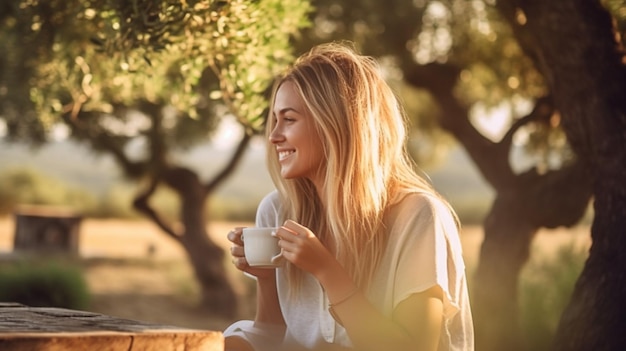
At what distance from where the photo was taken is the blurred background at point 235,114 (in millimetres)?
6281

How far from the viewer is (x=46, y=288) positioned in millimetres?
13617

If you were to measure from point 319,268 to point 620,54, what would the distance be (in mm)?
3660

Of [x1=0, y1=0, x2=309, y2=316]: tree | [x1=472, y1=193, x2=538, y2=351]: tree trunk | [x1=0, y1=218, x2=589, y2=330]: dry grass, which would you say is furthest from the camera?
[x1=0, y1=218, x2=589, y2=330]: dry grass

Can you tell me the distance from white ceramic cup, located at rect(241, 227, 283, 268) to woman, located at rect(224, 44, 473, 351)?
0.22 feet

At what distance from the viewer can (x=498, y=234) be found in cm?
940

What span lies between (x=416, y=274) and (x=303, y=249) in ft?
1.34

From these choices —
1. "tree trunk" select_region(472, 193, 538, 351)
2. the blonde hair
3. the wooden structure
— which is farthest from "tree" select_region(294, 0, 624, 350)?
the wooden structure

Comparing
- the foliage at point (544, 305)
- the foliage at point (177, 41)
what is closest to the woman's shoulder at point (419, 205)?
the foliage at point (177, 41)

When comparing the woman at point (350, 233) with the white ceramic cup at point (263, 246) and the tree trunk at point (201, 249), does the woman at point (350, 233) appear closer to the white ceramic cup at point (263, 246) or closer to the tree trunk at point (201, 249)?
the white ceramic cup at point (263, 246)

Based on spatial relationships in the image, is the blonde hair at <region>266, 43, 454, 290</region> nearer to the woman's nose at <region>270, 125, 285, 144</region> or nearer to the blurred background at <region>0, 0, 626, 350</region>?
the woman's nose at <region>270, 125, 285, 144</region>

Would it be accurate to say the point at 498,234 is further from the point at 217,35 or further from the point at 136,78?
the point at 217,35

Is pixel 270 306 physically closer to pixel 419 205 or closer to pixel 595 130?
pixel 419 205

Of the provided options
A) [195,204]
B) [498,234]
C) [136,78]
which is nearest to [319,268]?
[136,78]

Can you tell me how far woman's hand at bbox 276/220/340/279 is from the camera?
324 centimetres
